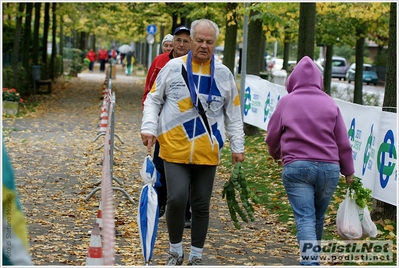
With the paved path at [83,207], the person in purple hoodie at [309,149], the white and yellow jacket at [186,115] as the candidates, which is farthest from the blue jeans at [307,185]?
the paved path at [83,207]

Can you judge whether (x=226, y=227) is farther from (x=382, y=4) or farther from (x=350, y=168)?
(x=382, y=4)

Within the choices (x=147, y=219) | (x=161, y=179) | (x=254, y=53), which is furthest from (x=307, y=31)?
(x=147, y=219)

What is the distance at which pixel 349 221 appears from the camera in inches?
257

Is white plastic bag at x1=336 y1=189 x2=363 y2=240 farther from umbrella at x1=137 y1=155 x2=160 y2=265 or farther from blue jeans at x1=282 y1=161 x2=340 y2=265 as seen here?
umbrella at x1=137 y1=155 x2=160 y2=265

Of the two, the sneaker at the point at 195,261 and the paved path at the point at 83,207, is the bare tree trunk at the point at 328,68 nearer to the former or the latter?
the paved path at the point at 83,207

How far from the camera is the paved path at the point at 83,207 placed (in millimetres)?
7418

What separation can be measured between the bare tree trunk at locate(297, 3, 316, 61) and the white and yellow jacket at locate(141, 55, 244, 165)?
22.1ft

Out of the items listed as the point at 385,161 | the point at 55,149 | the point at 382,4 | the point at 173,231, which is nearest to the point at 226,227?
the point at 385,161

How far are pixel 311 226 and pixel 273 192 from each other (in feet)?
17.9

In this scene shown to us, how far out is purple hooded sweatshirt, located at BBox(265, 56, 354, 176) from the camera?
237 inches

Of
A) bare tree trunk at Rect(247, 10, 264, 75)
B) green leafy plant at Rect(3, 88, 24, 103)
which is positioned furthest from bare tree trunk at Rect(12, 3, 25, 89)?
bare tree trunk at Rect(247, 10, 264, 75)

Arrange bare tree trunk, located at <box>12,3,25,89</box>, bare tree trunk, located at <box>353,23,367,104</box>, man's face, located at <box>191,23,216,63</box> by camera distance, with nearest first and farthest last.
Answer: man's face, located at <box>191,23,216,63</box> < bare tree trunk, located at <box>12,3,25,89</box> < bare tree trunk, located at <box>353,23,367,104</box>

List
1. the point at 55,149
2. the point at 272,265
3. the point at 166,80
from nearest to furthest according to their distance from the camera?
the point at 166,80 → the point at 272,265 → the point at 55,149

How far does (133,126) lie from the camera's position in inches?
808
